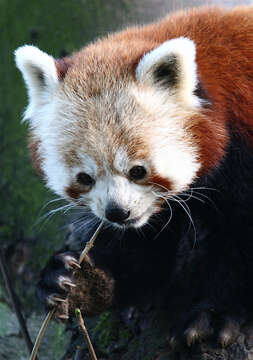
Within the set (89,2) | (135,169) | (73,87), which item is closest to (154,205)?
(135,169)

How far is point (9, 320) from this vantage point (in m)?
4.91

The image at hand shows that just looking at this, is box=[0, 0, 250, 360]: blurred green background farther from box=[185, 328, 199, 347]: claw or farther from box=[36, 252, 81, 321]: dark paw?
box=[185, 328, 199, 347]: claw

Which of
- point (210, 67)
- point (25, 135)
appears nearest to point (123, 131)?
point (210, 67)

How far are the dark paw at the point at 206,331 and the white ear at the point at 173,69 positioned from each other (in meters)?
1.34

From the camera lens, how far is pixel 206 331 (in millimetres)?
3625

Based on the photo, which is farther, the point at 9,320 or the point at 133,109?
the point at 9,320

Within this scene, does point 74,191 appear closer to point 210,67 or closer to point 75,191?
point 75,191

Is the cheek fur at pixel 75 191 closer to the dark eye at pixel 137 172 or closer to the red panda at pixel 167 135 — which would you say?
the red panda at pixel 167 135

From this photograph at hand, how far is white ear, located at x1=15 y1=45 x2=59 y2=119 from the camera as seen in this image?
11.5 feet

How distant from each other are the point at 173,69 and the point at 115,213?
34.9 inches

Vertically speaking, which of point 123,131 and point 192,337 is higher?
point 123,131

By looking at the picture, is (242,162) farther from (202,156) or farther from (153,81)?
(153,81)

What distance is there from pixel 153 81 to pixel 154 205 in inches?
28.9

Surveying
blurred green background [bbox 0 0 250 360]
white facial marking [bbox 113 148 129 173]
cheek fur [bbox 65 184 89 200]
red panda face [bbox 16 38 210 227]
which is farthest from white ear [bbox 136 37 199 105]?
blurred green background [bbox 0 0 250 360]
